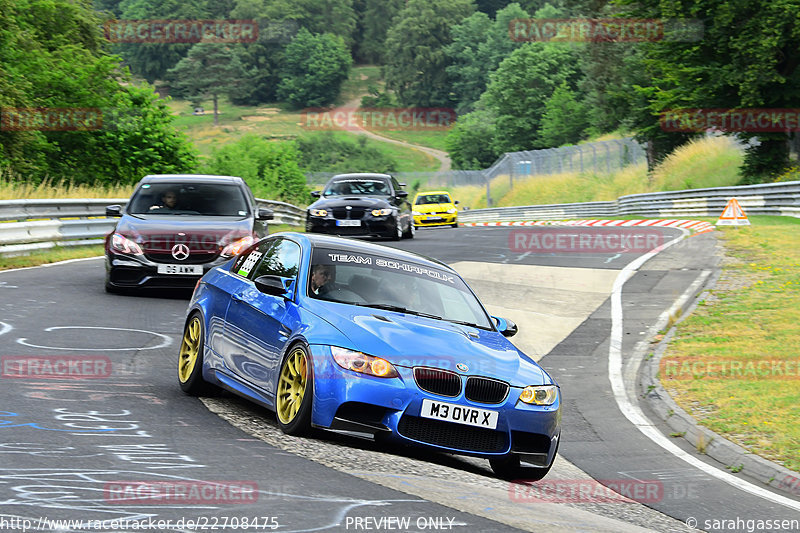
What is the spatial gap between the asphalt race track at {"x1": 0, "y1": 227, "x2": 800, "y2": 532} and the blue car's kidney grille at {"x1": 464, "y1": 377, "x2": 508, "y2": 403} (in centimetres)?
52

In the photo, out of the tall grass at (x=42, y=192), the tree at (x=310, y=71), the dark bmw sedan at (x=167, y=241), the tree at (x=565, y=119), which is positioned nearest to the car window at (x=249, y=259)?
the dark bmw sedan at (x=167, y=241)

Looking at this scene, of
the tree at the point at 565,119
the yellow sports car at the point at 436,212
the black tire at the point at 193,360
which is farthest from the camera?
the tree at the point at 565,119

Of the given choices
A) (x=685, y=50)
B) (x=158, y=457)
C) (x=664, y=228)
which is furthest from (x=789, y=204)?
(x=158, y=457)

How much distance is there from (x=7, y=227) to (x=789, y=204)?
23.0 metres

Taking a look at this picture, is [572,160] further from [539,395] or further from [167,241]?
[539,395]

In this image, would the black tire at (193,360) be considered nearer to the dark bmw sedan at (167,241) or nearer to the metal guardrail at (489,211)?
the dark bmw sedan at (167,241)

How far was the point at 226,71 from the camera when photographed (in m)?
174

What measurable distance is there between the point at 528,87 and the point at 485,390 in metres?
113

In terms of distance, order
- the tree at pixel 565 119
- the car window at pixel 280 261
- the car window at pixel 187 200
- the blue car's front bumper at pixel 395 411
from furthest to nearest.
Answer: the tree at pixel 565 119 < the car window at pixel 187 200 < the car window at pixel 280 261 < the blue car's front bumper at pixel 395 411

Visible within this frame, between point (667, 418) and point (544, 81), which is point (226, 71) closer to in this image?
point (544, 81)

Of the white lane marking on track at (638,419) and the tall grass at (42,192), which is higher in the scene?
the tall grass at (42,192)

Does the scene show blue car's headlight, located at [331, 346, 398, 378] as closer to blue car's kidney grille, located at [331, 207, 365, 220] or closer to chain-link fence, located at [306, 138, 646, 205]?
blue car's kidney grille, located at [331, 207, 365, 220]

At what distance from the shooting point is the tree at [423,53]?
181m

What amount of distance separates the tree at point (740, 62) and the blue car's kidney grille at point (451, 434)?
1319 inches
